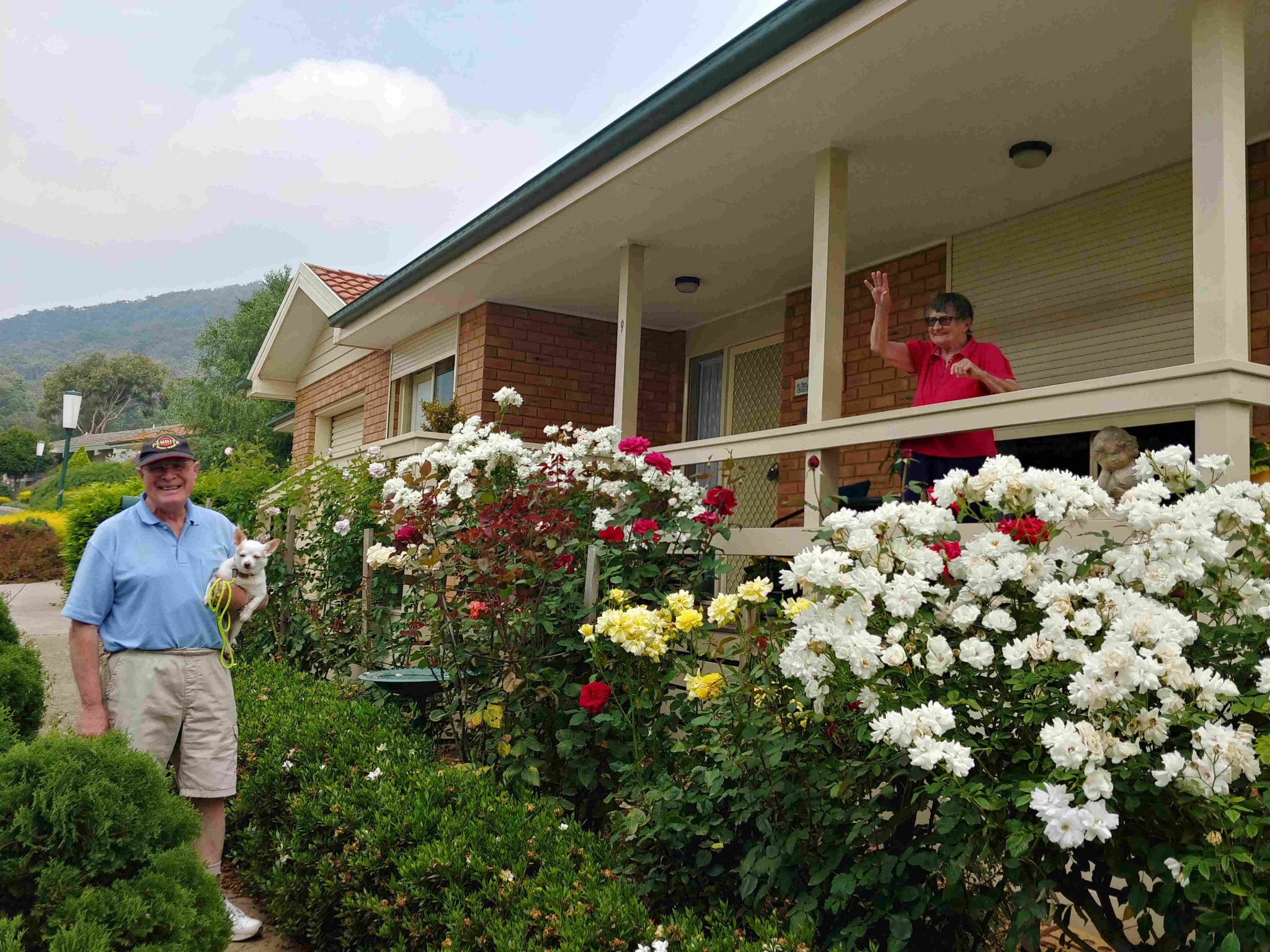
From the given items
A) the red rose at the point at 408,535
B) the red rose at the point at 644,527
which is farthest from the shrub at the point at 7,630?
the red rose at the point at 644,527

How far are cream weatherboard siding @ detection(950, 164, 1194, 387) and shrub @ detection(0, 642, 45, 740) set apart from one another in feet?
18.3

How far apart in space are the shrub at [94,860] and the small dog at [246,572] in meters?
1.10

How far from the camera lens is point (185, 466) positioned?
362cm

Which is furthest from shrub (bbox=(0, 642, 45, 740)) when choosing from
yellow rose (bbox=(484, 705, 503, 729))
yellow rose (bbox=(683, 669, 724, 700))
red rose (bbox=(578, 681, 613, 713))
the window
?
the window

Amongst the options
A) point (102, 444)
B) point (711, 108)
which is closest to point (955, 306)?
point (711, 108)

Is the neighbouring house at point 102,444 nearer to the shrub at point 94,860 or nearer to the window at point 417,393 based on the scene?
the window at point 417,393

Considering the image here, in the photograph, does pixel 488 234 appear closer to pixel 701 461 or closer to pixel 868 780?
pixel 701 461

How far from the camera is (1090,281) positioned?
18.6ft

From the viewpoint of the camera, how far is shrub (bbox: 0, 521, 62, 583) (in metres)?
19.3

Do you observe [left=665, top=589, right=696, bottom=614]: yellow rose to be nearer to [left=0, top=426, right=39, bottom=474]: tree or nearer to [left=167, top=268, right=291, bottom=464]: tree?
[left=167, top=268, right=291, bottom=464]: tree

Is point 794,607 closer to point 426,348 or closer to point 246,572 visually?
point 246,572

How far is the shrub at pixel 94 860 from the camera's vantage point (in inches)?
87.2

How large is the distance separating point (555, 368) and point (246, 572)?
18.3 feet

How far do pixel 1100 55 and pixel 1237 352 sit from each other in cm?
159
